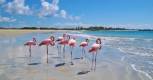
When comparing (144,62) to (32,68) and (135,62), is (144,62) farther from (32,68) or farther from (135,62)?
(32,68)

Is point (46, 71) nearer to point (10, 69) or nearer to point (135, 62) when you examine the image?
point (10, 69)

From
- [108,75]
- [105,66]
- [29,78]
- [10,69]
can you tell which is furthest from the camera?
[105,66]

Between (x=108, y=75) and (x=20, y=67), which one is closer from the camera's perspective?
(x=108, y=75)

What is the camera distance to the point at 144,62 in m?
12.8

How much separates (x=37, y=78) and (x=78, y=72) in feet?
6.02

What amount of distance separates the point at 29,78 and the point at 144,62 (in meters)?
6.21

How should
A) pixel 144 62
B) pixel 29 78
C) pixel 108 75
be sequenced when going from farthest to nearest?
Answer: pixel 144 62 < pixel 108 75 < pixel 29 78

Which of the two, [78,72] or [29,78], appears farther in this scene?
[78,72]

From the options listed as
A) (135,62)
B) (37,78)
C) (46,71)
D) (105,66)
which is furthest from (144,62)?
(37,78)

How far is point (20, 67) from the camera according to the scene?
433 inches

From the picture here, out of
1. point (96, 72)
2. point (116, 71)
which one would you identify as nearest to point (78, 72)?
point (96, 72)

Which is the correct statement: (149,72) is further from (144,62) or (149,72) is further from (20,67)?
(20,67)

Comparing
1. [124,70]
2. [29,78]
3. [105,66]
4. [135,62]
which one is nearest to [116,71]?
[124,70]

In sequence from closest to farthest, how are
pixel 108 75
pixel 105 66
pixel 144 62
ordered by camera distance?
1. pixel 108 75
2. pixel 105 66
3. pixel 144 62
